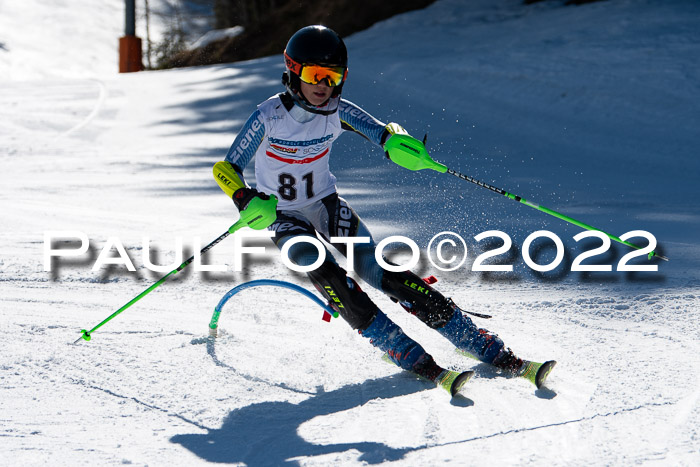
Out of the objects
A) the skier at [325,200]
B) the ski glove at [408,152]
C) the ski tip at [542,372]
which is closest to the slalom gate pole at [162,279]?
the skier at [325,200]

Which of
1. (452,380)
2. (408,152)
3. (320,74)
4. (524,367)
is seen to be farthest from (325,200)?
(524,367)

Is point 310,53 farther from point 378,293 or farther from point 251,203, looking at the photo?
point 378,293

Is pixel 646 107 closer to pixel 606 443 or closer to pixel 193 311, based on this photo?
pixel 193 311

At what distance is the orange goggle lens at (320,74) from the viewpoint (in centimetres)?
373

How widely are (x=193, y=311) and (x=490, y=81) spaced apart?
818cm

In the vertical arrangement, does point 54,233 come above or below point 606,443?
below

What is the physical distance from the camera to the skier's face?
12.5 ft

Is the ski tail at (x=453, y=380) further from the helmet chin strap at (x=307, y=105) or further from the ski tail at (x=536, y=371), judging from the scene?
the helmet chin strap at (x=307, y=105)

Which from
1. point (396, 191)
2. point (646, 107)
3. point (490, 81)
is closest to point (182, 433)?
point (396, 191)

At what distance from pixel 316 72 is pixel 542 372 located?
169 centimetres

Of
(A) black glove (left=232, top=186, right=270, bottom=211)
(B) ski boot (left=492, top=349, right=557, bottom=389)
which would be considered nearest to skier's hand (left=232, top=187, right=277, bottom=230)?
(A) black glove (left=232, top=186, right=270, bottom=211)

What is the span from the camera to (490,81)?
38.9ft

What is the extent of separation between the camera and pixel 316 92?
3816 millimetres

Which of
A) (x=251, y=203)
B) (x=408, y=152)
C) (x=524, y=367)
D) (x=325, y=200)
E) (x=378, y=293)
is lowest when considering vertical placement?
(x=378, y=293)
